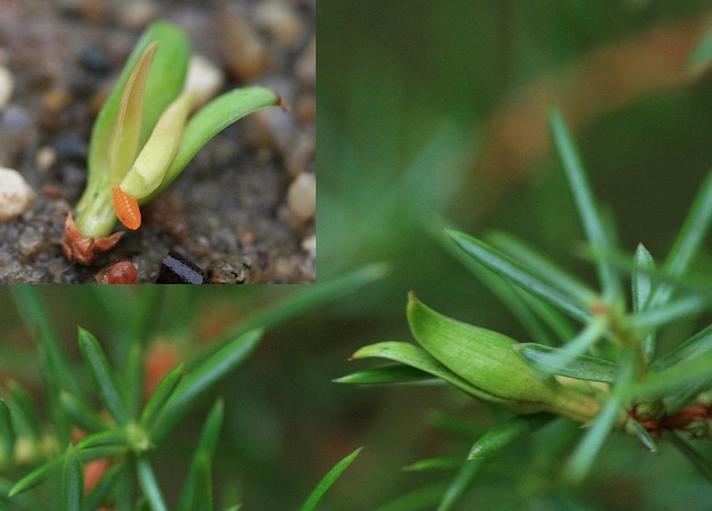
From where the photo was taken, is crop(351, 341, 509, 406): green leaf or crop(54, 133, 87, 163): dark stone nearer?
crop(351, 341, 509, 406): green leaf

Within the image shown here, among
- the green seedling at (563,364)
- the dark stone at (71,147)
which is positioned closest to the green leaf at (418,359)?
the green seedling at (563,364)

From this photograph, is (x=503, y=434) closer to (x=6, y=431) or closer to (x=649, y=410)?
(x=649, y=410)

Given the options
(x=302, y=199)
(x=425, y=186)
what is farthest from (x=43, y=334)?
(x=425, y=186)

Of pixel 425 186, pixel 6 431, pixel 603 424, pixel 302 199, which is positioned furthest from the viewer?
pixel 425 186

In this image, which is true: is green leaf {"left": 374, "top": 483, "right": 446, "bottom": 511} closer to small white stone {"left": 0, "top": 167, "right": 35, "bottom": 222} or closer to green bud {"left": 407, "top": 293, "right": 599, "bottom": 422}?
green bud {"left": 407, "top": 293, "right": 599, "bottom": 422}

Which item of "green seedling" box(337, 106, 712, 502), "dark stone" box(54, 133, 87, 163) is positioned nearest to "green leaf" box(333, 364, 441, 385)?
"green seedling" box(337, 106, 712, 502)

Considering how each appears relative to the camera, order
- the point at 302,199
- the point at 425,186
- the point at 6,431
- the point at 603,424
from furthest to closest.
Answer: the point at 425,186 → the point at 302,199 → the point at 6,431 → the point at 603,424
